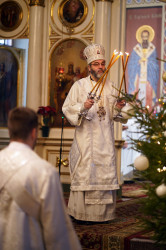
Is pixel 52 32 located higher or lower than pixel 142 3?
lower

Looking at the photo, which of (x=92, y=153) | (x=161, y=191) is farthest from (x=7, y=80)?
(x=161, y=191)

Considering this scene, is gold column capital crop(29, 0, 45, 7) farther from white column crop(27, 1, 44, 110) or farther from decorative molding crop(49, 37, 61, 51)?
decorative molding crop(49, 37, 61, 51)

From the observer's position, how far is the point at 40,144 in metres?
9.64

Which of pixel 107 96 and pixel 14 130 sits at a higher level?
pixel 107 96

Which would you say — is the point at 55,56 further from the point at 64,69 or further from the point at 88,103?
the point at 88,103

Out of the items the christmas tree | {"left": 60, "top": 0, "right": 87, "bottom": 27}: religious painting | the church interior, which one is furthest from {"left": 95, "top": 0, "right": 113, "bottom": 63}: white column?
the christmas tree

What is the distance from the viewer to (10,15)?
1021 cm

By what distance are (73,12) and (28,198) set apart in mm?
7555

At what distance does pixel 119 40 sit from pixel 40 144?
8.89 feet

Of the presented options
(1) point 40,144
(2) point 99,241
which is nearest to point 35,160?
(2) point 99,241

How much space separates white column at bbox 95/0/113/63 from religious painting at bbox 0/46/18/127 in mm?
2387

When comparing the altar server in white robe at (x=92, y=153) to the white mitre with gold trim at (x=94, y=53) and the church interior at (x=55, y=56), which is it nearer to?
the white mitre with gold trim at (x=94, y=53)

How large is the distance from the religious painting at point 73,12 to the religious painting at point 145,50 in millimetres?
6160

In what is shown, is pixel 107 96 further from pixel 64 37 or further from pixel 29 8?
pixel 29 8
